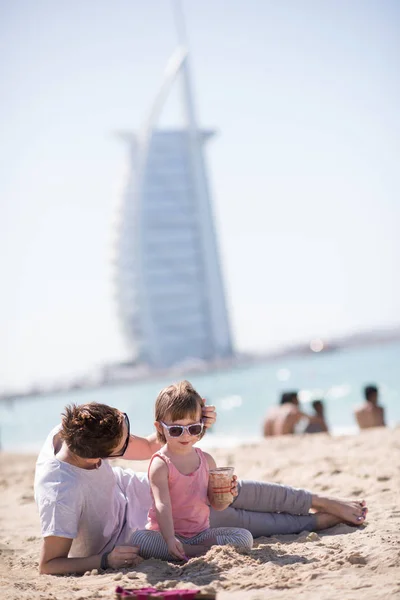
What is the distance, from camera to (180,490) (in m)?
2.72

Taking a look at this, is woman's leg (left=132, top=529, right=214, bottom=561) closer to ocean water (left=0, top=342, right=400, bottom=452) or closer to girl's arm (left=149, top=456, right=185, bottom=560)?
girl's arm (left=149, top=456, right=185, bottom=560)

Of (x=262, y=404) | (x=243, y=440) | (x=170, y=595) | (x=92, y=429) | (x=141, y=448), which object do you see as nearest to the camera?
(x=170, y=595)

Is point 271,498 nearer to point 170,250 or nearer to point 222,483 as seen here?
point 222,483

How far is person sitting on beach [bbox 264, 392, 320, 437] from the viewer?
27.2 ft

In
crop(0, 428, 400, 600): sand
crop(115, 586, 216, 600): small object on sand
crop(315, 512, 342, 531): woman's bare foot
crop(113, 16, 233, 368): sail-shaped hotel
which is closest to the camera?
crop(115, 586, 216, 600): small object on sand

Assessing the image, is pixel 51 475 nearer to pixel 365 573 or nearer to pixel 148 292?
pixel 365 573

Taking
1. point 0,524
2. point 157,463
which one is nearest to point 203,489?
point 157,463

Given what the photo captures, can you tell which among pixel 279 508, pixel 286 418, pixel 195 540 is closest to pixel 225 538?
pixel 195 540

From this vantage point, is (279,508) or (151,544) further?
(279,508)

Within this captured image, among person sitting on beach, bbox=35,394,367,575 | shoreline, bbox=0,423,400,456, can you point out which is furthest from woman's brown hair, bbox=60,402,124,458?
shoreline, bbox=0,423,400,456

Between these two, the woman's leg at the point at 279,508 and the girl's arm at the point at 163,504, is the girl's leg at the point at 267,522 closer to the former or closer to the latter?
the woman's leg at the point at 279,508

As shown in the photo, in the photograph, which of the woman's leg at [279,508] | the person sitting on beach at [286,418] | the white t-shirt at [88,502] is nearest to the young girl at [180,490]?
the white t-shirt at [88,502]

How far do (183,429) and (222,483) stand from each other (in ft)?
0.85

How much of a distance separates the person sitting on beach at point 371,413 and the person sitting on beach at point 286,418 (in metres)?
0.85
